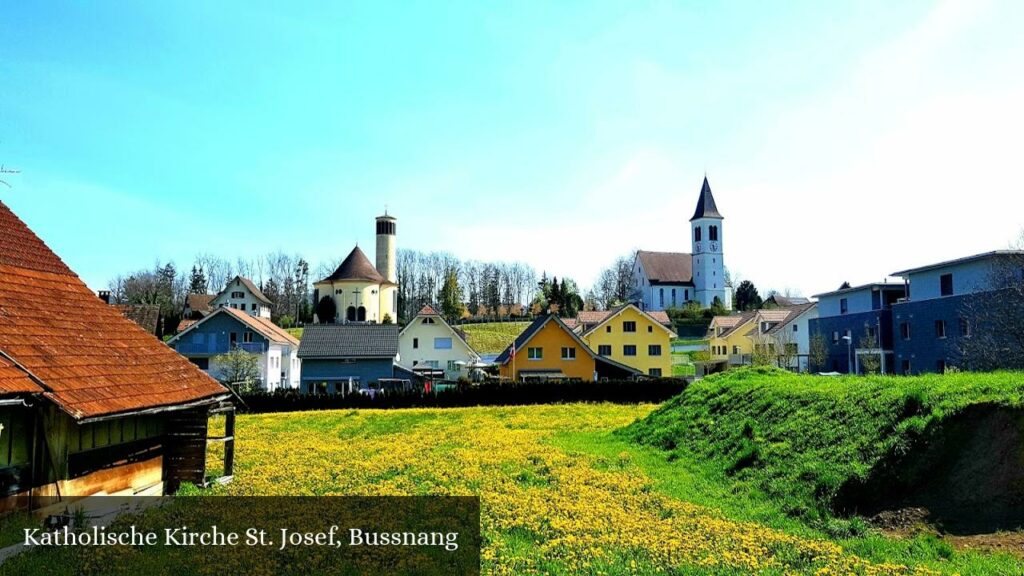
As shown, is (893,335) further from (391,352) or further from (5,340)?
(5,340)

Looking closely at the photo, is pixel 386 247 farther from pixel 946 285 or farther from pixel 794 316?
pixel 946 285

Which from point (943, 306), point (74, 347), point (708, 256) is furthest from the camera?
point (708, 256)

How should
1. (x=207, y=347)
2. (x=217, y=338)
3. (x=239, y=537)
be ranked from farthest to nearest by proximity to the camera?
(x=217, y=338) < (x=207, y=347) < (x=239, y=537)

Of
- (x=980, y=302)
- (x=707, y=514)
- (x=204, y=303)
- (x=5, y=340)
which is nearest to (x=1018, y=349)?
(x=980, y=302)

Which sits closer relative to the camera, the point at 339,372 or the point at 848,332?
the point at 339,372

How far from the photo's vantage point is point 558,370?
5281 cm

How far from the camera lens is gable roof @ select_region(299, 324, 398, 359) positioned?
53031 mm

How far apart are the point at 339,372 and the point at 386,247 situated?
179 feet

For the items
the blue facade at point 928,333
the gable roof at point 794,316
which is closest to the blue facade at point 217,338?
the blue facade at point 928,333

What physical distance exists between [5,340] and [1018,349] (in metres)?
39.5

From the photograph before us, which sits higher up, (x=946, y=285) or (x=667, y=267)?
(x=667, y=267)

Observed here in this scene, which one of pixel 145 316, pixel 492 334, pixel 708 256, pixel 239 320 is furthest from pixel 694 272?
pixel 145 316

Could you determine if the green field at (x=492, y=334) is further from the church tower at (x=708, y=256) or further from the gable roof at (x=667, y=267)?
the church tower at (x=708, y=256)

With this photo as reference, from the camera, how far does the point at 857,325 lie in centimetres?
5366
